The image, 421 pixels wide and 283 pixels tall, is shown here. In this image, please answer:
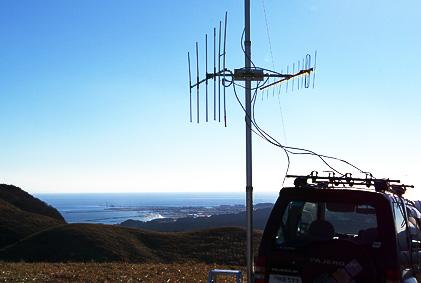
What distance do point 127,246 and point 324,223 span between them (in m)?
26.7

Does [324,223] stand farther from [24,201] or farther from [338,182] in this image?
[24,201]

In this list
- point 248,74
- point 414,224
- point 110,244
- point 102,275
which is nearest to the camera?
point 414,224

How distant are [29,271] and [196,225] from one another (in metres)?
73.7

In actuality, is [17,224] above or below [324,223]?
below

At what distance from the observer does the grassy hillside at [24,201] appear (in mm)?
47938

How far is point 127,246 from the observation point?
101 ft

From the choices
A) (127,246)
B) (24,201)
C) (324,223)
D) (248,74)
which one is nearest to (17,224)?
(127,246)

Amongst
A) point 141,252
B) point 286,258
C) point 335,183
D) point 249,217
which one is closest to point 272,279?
point 286,258

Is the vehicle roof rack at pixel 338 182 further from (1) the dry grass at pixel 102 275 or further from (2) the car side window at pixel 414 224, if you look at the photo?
(1) the dry grass at pixel 102 275

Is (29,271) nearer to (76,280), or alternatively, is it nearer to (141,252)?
(76,280)

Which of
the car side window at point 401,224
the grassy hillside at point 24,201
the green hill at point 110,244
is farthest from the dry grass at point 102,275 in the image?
the grassy hillside at point 24,201

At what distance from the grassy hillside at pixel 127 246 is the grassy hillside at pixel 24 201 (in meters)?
16.3

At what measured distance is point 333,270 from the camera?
4848mm

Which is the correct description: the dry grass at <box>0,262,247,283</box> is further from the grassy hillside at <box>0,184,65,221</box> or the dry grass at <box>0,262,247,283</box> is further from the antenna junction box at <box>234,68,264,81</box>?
the grassy hillside at <box>0,184,65,221</box>
